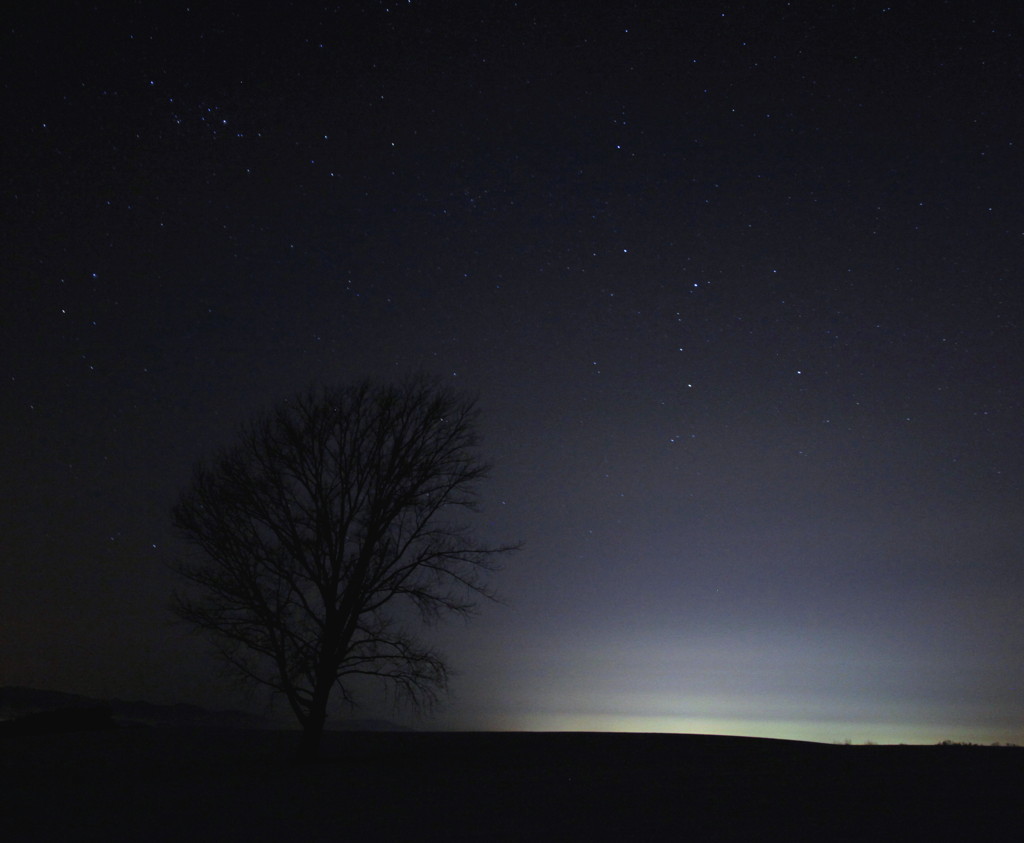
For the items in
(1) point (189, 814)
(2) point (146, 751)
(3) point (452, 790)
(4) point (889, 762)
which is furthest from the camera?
(2) point (146, 751)

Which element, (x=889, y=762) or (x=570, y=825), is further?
(x=889, y=762)

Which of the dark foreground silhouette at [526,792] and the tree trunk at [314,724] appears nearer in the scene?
the dark foreground silhouette at [526,792]

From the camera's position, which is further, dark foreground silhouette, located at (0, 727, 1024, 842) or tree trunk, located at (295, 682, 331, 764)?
tree trunk, located at (295, 682, 331, 764)

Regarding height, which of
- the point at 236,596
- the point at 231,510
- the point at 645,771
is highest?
the point at 231,510

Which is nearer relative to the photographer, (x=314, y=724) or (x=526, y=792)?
(x=526, y=792)

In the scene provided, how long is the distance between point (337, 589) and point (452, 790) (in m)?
5.77

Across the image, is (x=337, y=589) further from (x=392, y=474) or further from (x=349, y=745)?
(x=349, y=745)

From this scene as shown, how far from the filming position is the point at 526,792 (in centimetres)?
1353

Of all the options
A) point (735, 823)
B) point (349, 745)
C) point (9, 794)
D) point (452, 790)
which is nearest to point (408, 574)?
point (452, 790)

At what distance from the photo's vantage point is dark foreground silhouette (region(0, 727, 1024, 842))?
10.3 meters

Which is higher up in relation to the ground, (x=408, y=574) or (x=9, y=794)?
(x=408, y=574)

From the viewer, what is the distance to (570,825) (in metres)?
10.6

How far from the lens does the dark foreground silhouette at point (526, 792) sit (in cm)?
1034

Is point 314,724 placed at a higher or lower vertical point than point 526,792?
higher
